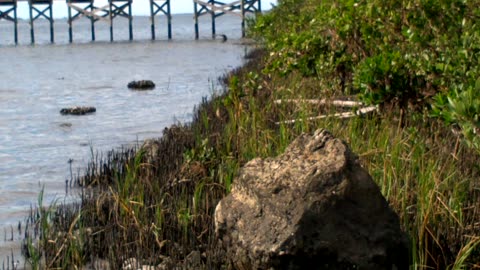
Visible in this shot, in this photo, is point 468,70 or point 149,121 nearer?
point 468,70

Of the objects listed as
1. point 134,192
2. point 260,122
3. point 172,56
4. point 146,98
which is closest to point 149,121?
point 146,98

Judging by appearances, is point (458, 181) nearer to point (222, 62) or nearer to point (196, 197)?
point (196, 197)

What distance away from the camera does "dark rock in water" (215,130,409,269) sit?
376 centimetres

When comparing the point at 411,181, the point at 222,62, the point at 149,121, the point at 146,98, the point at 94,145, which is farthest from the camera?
the point at 222,62

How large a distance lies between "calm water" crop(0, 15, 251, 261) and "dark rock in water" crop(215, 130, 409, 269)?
187cm

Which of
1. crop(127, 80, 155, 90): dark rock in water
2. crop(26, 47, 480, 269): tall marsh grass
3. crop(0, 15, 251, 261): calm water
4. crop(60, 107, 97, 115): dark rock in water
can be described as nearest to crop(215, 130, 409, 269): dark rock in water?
crop(26, 47, 480, 269): tall marsh grass

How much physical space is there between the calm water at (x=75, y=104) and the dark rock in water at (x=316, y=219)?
187 cm

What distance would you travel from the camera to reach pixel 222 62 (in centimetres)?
2230

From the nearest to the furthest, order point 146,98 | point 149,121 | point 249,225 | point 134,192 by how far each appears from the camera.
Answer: point 249,225 < point 134,192 < point 149,121 < point 146,98

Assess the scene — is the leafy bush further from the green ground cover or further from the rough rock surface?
the rough rock surface

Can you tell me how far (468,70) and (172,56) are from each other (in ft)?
71.6

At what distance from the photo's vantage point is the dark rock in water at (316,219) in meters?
3.76

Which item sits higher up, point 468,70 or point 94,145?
point 468,70

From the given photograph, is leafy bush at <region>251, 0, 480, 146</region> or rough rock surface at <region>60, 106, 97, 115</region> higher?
leafy bush at <region>251, 0, 480, 146</region>
